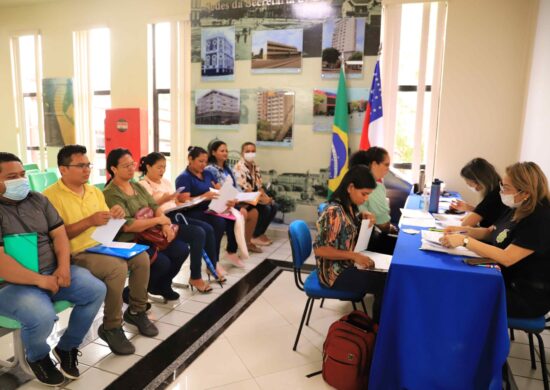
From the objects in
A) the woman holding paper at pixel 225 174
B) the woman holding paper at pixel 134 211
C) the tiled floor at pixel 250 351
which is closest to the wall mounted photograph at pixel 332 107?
the woman holding paper at pixel 225 174

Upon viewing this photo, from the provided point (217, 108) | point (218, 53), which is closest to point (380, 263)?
point (217, 108)

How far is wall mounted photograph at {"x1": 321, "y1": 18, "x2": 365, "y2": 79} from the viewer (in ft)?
15.3

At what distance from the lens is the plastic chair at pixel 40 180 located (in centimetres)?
424

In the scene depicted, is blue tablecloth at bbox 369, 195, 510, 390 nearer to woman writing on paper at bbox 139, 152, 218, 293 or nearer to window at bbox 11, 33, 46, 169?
woman writing on paper at bbox 139, 152, 218, 293

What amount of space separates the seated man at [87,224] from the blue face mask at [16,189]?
0.26 metres

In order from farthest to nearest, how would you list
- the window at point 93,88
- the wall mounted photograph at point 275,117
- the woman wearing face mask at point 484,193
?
the window at point 93,88
the wall mounted photograph at point 275,117
the woman wearing face mask at point 484,193

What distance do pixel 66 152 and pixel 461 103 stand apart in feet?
13.4

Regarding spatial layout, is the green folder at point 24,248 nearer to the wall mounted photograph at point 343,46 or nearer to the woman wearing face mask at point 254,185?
the woman wearing face mask at point 254,185

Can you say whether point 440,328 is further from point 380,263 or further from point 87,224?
point 87,224

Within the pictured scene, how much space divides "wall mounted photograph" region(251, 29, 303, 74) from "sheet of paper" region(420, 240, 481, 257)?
11.5 feet

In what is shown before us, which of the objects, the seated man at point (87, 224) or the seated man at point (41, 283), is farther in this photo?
the seated man at point (87, 224)

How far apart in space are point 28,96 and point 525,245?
7811 mm

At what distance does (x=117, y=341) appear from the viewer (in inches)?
89.4

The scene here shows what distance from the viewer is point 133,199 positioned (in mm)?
2627
